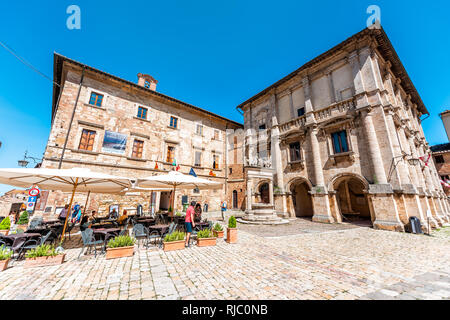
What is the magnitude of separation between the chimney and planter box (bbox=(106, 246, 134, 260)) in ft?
59.7

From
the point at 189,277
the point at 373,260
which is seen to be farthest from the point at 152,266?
the point at 373,260

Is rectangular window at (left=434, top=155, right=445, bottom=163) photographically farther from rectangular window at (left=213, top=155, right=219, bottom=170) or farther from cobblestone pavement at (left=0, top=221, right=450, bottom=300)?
rectangular window at (left=213, top=155, right=219, bottom=170)

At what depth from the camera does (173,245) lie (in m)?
5.87

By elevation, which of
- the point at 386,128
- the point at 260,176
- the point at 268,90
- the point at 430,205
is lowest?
the point at 430,205

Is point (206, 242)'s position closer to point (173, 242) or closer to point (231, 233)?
point (231, 233)

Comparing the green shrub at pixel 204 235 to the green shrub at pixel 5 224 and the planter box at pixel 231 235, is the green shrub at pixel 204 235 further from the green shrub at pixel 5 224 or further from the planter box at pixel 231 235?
the green shrub at pixel 5 224

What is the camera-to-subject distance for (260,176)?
13.1 meters

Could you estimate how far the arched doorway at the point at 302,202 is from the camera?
53.6 feet

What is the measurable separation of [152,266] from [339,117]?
49.3ft

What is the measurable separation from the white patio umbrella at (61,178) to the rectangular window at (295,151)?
13.5 m

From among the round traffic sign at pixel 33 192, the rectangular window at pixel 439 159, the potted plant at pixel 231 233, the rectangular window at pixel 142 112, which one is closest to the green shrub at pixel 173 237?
the potted plant at pixel 231 233
